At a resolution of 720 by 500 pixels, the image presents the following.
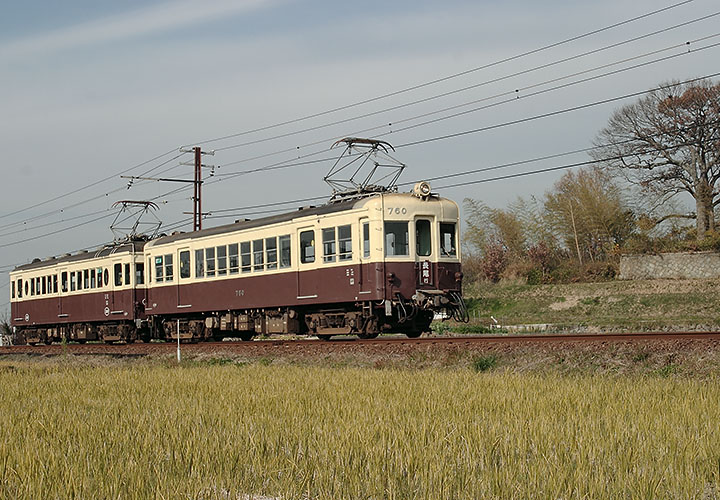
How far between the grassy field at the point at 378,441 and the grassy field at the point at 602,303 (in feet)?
64.9

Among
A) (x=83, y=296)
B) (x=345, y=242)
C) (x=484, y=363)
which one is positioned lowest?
(x=484, y=363)

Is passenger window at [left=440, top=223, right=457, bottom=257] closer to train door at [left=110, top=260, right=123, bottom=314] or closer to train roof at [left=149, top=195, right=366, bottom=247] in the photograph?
train roof at [left=149, top=195, right=366, bottom=247]

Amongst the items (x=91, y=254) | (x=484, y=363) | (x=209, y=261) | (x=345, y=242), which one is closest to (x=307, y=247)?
(x=345, y=242)

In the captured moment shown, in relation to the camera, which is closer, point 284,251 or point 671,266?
point 284,251

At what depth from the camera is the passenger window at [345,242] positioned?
20.4m

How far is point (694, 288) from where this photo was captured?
35.7 metres

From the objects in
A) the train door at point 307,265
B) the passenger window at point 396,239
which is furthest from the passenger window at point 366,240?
the train door at point 307,265

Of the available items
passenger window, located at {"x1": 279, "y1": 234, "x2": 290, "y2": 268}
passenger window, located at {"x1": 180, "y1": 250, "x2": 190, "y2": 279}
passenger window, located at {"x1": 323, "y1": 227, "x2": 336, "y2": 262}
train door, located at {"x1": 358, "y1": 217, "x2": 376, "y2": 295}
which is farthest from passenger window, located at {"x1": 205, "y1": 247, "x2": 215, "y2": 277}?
train door, located at {"x1": 358, "y1": 217, "x2": 376, "y2": 295}

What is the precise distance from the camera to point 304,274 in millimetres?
21562

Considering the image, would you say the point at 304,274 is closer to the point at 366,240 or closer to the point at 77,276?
the point at 366,240

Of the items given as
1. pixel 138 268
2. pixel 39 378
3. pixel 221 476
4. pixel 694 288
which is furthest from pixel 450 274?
pixel 694 288

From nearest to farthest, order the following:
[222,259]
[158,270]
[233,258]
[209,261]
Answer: [233,258]
[222,259]
[209,261]
[158,270]

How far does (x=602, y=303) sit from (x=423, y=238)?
18.2 m

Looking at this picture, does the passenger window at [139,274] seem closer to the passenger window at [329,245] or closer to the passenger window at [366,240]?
the passenger window at [329,245]
